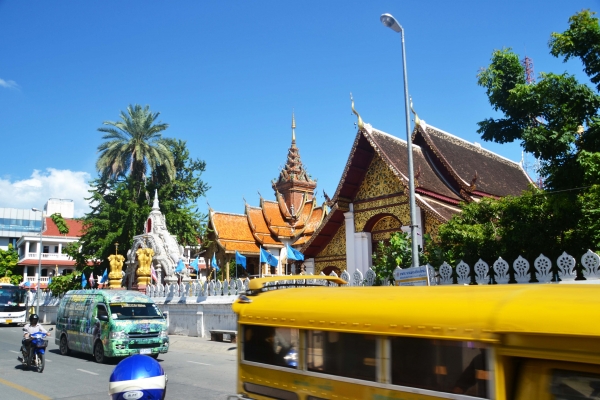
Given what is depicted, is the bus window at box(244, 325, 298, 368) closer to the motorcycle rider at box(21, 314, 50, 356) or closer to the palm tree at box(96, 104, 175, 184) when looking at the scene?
the motorcycle rider at box(21, 314, 50, 356)

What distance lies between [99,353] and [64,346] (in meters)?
2.90

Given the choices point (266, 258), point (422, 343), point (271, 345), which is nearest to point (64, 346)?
point (266, 258)

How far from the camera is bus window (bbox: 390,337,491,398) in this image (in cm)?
363

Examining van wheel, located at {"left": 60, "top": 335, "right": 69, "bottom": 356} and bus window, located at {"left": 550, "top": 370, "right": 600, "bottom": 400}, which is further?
van wheel, located at {"left": 60, "top": 335, "right": 69, "bottom": 356}

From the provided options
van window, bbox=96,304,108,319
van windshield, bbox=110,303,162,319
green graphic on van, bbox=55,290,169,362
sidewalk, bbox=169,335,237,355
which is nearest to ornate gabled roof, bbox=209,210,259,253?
sidewalk, bbox=169,335,237,355

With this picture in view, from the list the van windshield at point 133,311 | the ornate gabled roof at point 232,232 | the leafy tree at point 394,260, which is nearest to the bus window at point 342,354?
the leafy tree at point 394,260

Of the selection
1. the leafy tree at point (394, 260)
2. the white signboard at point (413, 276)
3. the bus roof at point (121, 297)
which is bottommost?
the bus roof at point (121, 297)

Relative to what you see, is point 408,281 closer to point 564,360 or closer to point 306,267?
point 564,360

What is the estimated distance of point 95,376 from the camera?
40.1 feet

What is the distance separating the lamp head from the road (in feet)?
29.0

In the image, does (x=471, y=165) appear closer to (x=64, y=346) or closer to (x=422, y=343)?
(x=64, y=346)

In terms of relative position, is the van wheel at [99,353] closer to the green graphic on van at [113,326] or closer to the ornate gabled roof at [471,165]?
the green graphic on van at [113,326]

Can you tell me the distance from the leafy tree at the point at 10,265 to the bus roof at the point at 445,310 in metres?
64.2

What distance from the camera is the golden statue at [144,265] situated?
2867 cm
